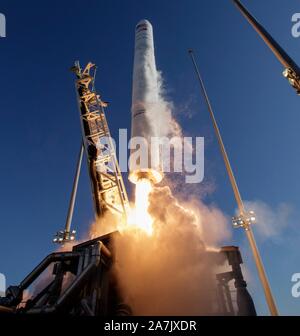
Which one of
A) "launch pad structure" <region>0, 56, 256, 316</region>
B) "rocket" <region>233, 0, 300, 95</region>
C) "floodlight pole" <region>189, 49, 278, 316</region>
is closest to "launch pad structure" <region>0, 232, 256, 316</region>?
"launch pad structure" <region>0, 56, 256, 316</region>

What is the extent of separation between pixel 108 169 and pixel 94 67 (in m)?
7.47

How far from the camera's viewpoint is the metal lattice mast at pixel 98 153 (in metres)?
15.1

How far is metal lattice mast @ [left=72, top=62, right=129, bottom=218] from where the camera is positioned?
15147 millimetres

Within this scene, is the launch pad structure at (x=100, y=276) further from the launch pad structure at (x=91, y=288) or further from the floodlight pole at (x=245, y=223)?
the floodlight pole at (x=245, y=223)

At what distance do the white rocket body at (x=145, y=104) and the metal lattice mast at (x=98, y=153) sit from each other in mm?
1630

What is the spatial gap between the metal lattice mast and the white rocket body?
1.63 meters

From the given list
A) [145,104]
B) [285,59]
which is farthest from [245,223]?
[285,59]

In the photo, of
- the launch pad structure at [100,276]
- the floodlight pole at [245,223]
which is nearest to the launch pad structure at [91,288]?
the launch pad structure at [100,276]
